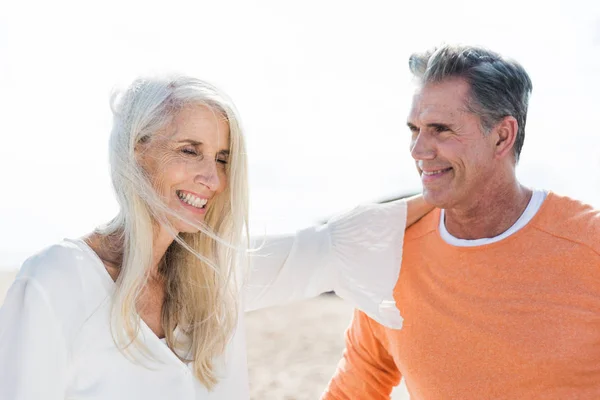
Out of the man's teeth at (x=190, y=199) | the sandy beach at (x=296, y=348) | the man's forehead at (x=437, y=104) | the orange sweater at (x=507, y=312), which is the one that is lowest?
the sandy beach at (x=296, y=348)

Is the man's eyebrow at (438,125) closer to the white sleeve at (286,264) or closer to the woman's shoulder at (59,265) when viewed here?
the white sleeve at (286,264)

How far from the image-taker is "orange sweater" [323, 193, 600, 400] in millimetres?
2283

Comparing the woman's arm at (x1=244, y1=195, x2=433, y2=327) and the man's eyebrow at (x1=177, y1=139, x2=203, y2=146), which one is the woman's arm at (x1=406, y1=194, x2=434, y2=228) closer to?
the woman's arm at (x1=244, y1=195, x2=433, y2=327)

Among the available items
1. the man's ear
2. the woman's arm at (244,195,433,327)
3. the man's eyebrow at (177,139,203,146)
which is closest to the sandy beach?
the woman's arm at (244,195,433,327)

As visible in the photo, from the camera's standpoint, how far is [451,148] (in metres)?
2.46

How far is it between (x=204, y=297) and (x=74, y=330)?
1.78 ft

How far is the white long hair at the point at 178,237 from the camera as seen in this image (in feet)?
6.97

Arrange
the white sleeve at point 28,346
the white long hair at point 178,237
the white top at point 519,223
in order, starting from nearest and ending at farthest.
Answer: the white sleeve at point 28,346 < the white long hair at point 178,237 < the white top at point 519,223

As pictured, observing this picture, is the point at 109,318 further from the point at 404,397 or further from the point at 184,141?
A: the point at 404,397

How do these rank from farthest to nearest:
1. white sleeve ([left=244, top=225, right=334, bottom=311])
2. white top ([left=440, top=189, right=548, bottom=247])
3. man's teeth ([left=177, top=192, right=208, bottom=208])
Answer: white sleeve ([left=244, top=225, right=334, bottom=311]), white top ([left=440, top=189, right=548, bottom=247]), man's teeth ([left=177, top=192, right=208, bottom=208])

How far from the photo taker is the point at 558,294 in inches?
90.9

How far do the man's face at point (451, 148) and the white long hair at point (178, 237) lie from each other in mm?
630

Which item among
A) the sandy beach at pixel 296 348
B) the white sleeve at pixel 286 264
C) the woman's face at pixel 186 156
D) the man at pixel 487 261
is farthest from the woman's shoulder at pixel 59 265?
the sandy beach at pixel 296 348

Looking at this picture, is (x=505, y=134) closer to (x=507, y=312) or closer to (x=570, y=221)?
(x=570, y=221)
